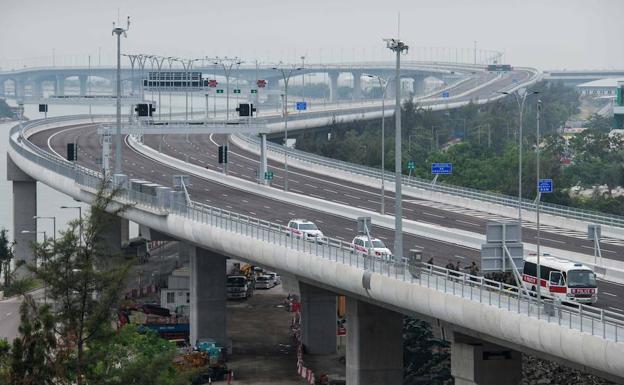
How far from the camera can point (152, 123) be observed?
4742 inches

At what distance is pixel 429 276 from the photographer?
54750 mm

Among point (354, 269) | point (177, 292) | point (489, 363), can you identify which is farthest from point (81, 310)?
point (177, 292)

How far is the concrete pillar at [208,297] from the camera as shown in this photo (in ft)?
282

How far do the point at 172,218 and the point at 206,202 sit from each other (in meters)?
11.9

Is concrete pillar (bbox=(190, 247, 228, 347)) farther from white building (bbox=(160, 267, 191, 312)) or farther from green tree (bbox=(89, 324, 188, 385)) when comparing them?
green tree (bbox=(89, 324, 188, 385))

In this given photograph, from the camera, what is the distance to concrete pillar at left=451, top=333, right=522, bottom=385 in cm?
5484

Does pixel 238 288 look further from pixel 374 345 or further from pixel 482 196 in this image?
pixel 374 345

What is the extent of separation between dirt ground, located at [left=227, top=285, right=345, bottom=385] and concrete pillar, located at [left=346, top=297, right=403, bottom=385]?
8550 mm

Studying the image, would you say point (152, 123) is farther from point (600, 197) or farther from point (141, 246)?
point (600, 197)

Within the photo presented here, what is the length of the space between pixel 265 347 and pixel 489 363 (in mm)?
30827

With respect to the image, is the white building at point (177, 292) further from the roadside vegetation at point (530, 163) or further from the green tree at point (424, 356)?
the roadside vegetation at point (530, 163)

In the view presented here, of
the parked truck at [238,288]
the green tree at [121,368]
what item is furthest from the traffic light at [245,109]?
the green tree at [121,368]

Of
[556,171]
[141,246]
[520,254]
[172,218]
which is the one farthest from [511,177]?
[520,254]

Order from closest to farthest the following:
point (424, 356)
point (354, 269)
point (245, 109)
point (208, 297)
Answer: point (354, 269) → point (424, 356) → point (208, 297) → point (245, 109)
